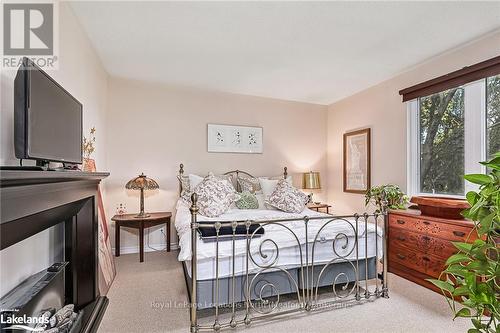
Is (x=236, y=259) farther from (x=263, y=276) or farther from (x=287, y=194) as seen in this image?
(x=287, y=194)

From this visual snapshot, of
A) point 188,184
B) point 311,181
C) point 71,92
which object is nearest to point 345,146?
point 311,181

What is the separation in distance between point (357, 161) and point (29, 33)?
164 inches

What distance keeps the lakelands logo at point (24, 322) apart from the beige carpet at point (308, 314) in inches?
24.4

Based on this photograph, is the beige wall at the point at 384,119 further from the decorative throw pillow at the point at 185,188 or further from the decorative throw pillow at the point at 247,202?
the decorative throw pillow at the point at 185,188

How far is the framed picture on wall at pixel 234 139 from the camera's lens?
425cm

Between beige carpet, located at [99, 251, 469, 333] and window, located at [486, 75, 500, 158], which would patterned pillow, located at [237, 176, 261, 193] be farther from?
window, located at [486, 75, 500, 158]

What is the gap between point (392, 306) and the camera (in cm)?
228

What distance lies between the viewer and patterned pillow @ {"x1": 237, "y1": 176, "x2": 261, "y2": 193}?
4.01 meters

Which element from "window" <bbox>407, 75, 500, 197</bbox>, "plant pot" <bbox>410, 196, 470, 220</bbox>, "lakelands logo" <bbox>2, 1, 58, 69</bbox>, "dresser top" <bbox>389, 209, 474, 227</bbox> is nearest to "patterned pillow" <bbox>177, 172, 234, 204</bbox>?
"lakelands logo" <bbox>2, 1, 58, 69</bbox>

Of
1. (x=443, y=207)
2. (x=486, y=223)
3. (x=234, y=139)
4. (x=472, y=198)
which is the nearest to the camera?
(x=486, y=223)

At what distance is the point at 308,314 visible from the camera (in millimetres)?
2152

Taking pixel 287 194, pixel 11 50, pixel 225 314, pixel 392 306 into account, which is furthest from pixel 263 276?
pixel 11 50

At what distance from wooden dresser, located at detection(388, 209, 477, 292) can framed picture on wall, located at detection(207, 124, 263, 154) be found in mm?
2342

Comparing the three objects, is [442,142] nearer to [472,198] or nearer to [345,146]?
[345,146]
